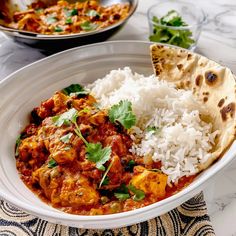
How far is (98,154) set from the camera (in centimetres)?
277

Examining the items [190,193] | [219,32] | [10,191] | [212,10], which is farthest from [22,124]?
[212,10]

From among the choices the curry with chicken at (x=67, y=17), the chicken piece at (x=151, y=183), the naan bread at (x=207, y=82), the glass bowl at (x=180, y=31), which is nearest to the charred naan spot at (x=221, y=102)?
the naan bread at (x=207, y=82)

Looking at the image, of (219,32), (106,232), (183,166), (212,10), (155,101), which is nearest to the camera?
(106,232)

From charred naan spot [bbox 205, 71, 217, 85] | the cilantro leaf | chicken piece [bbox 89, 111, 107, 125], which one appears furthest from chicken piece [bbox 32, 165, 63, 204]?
charred naan spot [bbox 205, 71, 217, 85]

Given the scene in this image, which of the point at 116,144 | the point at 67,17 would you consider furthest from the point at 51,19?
the point at 116,144

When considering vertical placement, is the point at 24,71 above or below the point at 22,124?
above

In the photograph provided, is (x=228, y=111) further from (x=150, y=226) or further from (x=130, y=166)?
(x=150, y=226)

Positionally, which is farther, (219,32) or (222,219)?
(219,32)

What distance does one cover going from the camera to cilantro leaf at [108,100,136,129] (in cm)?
296

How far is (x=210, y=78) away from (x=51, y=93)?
119cm

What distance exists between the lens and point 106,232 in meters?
2.58

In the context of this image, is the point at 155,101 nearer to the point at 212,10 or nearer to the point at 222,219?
the point at 222,219

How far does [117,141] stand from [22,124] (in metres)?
0.76

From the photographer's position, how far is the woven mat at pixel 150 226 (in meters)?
2.56
